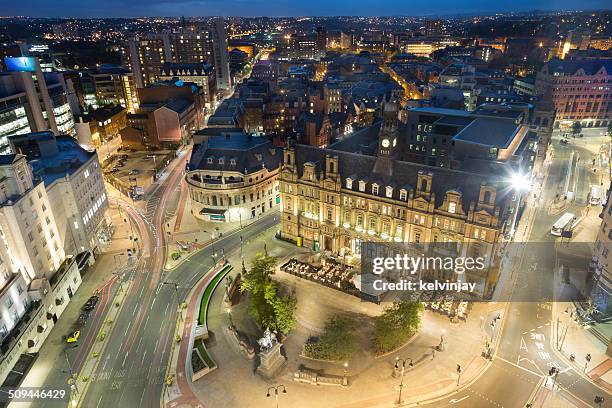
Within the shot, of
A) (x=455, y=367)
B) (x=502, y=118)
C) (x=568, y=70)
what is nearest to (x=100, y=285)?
(x=455, y=367)

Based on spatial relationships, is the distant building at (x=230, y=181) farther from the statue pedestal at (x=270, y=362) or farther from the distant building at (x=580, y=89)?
the distant building at (x=580, y=89)

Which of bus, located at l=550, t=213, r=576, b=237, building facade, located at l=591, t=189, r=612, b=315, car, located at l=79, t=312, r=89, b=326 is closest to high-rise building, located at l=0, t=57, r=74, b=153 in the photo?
car, located at l=79, t=312, r=89, b=326

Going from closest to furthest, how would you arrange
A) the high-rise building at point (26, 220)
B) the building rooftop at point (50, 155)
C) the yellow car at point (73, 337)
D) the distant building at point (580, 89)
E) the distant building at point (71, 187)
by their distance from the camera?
the high-rise building at point (26, 220) → the yellow car at point (73, 337) → the distant building at point (71, 187) → the building rooftop at point (50, 155) → the distant building at point (580, 89)

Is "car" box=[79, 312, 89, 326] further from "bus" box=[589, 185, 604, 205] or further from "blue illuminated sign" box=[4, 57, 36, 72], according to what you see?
"bus" box=[589, 185, 604, 205]

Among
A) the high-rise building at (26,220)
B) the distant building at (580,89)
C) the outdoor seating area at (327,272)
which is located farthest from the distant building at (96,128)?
the distant building at (580,89)

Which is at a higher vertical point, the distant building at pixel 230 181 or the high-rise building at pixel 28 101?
the high-rise building at pixel 28 101

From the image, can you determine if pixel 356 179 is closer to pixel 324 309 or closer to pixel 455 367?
pixel 324 309

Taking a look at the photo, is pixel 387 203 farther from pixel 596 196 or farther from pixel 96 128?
pixel 96 128

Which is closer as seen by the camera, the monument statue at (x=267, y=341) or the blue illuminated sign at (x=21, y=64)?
the monument statue at (x=267, y=341)
